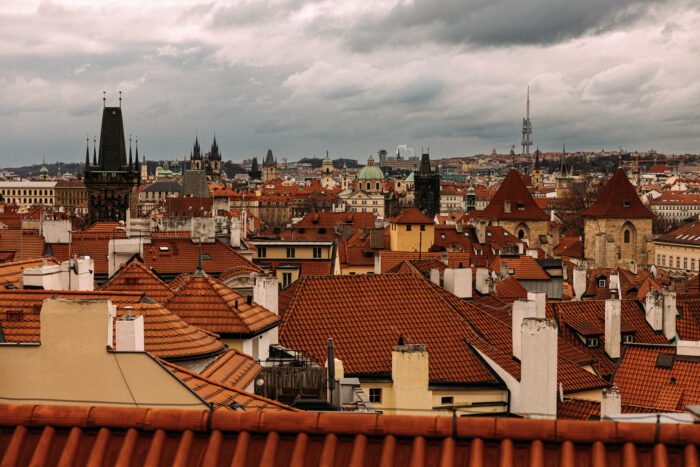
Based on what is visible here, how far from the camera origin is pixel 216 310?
1681 centimetres

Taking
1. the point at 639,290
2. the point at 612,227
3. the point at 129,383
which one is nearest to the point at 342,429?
the point at 129,383

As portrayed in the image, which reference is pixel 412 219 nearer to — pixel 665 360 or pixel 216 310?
pixel 665 360

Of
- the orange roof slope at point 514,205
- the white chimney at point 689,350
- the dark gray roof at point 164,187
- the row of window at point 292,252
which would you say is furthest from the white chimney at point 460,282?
the dark gray roof at point 164,187

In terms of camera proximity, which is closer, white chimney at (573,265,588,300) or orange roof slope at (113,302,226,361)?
orange roof slope at (113,302,226,361)

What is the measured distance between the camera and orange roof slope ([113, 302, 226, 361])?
1315 cm

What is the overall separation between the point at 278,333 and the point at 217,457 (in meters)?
12.6

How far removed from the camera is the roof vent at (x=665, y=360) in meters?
21.2

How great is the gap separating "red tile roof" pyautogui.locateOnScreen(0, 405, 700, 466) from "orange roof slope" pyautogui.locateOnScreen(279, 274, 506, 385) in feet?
39.2

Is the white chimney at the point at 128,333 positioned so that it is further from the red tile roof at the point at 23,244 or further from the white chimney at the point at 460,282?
the red tile roof at the point at 23,244

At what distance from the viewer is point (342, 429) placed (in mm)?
6355

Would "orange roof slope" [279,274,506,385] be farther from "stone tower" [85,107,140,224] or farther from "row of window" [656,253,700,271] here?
"row of window" [656,253,700,271]

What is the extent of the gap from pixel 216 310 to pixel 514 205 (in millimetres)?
56735

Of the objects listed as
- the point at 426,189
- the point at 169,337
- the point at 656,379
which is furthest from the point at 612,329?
the point at 426,189

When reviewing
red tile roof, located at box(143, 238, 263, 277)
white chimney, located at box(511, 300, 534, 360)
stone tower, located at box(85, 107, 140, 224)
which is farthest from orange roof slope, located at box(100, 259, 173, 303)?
stone tower, located at box(85, 107, 140, 224)
